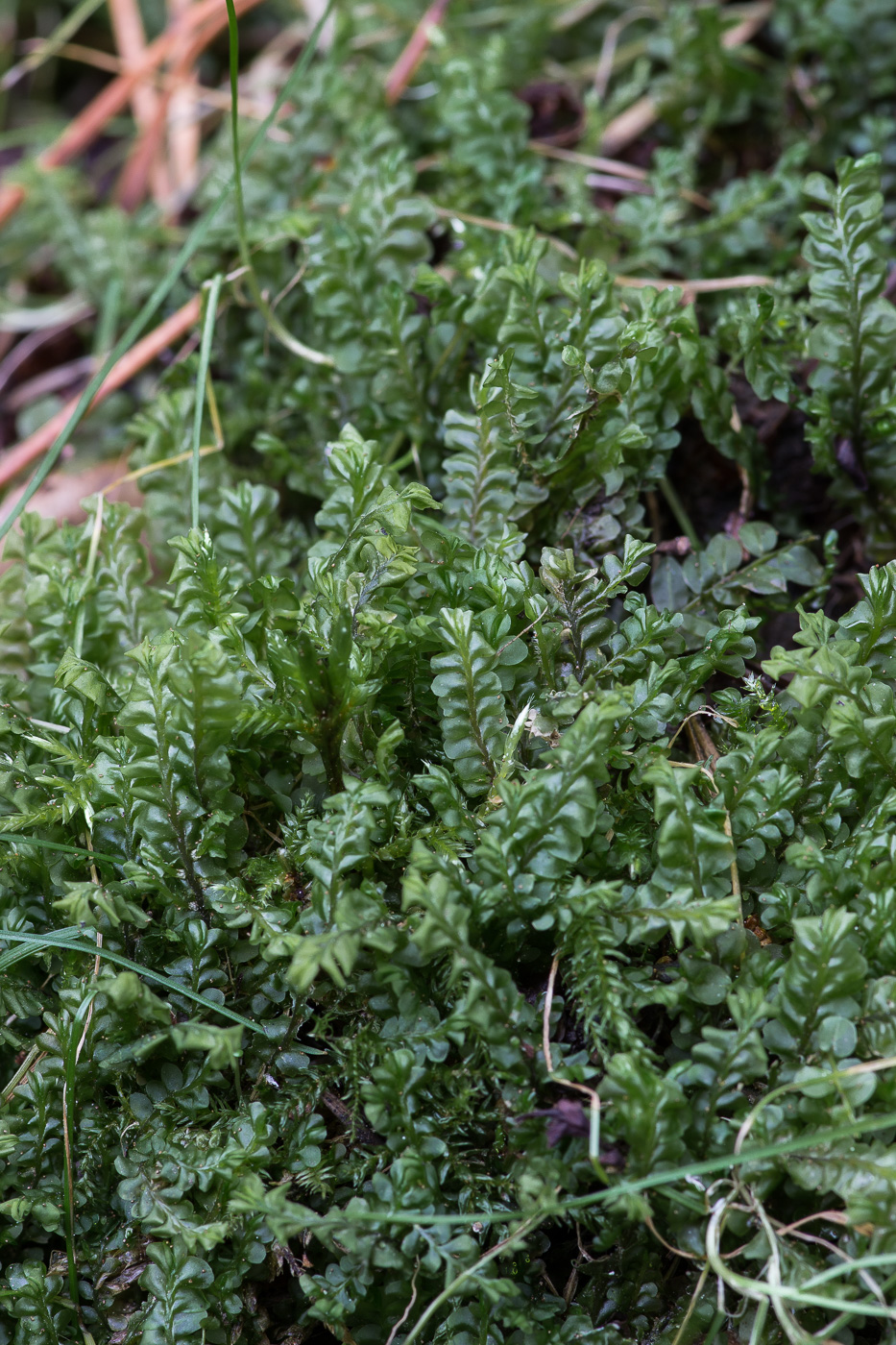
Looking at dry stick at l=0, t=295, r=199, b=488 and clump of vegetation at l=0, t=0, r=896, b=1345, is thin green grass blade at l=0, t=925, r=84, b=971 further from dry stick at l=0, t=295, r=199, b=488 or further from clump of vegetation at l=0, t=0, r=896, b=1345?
dry stick at l=0, t=295, r=199, b=488

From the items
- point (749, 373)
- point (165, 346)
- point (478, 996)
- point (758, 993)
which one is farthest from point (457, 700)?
point (165, 346)

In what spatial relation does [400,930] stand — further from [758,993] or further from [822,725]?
[822,725]

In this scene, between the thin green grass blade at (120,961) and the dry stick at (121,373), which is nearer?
the thin green grass blade at (120,961)

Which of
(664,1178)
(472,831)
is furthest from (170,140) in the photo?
(664,1178)

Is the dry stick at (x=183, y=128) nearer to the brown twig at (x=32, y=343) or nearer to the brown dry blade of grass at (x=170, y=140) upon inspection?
the brown dry blade of grass at (x=170, y=140)

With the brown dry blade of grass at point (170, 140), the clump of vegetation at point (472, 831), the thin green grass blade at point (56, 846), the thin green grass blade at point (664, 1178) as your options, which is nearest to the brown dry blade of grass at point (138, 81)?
the brown dry blade of grass at point (170, 140)

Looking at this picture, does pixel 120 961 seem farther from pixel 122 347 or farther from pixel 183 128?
pixel 183 128

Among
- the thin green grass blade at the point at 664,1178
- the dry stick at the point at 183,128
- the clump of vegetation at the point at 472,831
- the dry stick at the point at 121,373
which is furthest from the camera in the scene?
the dry stick at the point at 183,128
